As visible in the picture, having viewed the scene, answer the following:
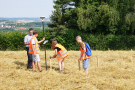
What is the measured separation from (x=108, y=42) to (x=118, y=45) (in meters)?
1.24

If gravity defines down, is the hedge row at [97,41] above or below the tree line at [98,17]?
below

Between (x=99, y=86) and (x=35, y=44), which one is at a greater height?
(x=35, y=44)

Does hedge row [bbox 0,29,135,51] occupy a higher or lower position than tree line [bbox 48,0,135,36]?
lower

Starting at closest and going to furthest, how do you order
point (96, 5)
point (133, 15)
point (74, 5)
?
point (133, 15) < point (96, 5) < point (74, 5)

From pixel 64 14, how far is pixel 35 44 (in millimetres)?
16789

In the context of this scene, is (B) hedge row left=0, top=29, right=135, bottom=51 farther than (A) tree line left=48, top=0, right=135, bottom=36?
Yes

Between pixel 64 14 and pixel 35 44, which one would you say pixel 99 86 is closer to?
pixel 35 44

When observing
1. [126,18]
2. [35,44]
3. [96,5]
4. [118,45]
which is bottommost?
[118,45]

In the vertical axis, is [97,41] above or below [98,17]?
below

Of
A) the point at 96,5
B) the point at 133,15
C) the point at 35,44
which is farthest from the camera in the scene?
the point at 96,5

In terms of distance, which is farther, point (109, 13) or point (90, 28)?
point (90, 28)

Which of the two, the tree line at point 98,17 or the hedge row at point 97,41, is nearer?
the tree line at point 98,17

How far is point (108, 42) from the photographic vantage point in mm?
21078

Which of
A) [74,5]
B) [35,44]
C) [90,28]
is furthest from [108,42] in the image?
[35,44]
